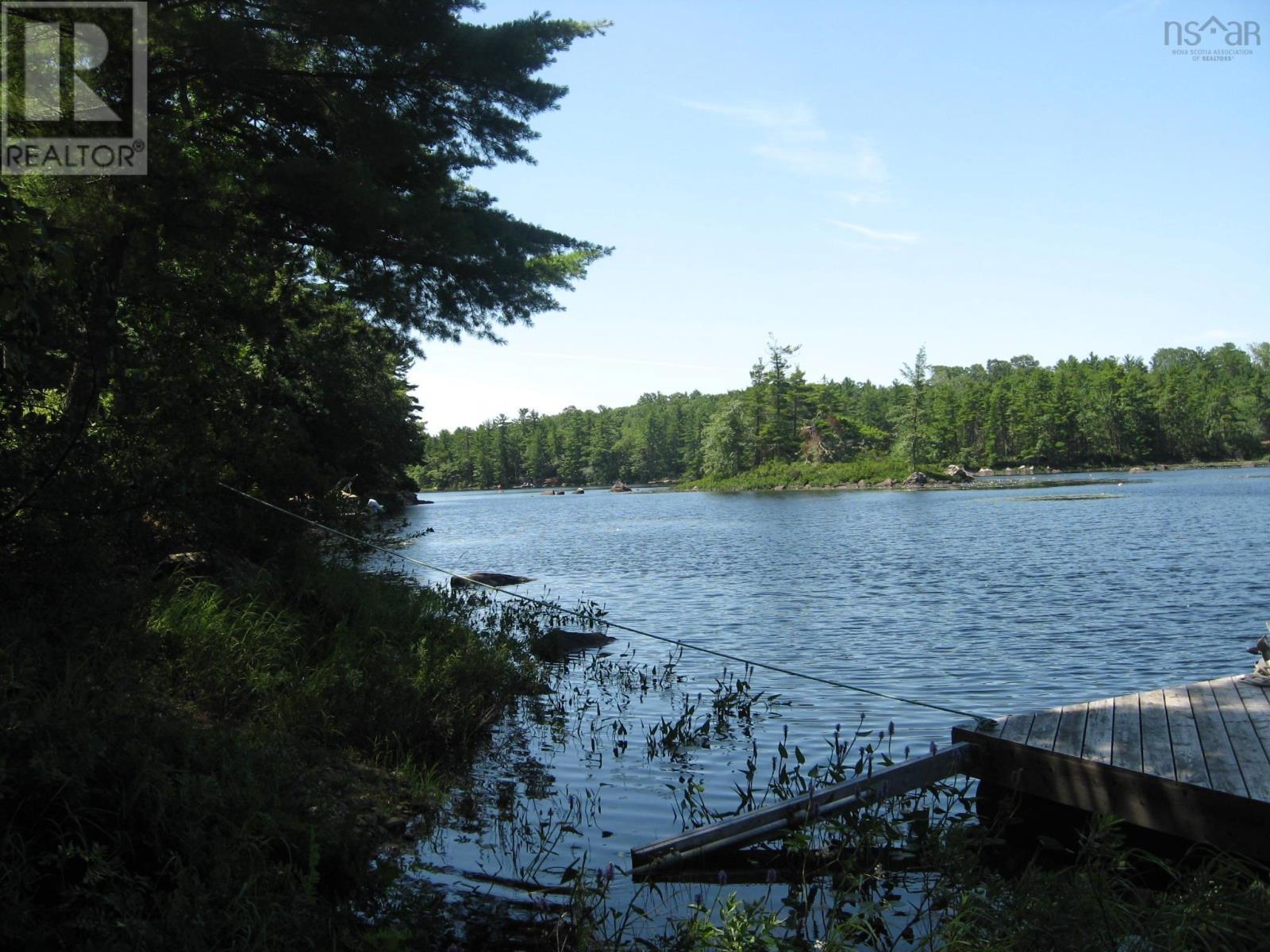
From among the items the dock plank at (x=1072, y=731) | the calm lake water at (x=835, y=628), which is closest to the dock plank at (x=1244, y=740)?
the dock plank at (x=1072, y=731)

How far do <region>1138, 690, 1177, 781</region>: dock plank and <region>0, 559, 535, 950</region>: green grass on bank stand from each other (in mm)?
4923

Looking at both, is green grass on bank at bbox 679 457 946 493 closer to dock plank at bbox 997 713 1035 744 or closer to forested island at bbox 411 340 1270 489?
forested island at bbox 411 340 1270 489

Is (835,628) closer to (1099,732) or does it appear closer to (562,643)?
(562,643)

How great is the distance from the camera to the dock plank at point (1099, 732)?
6.28 metres

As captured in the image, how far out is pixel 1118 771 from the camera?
6043 millimetres

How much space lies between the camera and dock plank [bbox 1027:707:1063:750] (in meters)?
6.57

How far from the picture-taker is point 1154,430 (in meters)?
108

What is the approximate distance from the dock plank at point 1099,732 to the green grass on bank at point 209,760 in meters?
4.70

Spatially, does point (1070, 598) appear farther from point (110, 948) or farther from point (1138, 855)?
point (110, 948)

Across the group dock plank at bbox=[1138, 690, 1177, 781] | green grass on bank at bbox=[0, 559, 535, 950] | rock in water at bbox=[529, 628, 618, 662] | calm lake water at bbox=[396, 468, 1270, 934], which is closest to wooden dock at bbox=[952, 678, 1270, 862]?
dock plank at bbox=[1138, 690, 1177, 781]

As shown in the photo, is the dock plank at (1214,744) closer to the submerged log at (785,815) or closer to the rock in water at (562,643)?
the submerged log at (785,815)

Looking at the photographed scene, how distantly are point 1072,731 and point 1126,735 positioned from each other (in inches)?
14.2

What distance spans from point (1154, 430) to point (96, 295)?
120 meters

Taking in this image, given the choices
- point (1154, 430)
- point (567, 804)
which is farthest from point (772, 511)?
point (1154, 430)
